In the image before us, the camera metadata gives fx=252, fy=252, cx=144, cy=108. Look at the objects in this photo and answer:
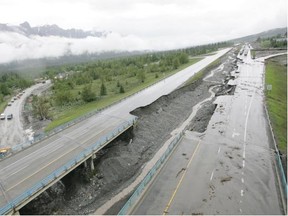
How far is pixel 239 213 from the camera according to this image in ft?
76.3

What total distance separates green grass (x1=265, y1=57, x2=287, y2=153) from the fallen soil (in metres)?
12.3

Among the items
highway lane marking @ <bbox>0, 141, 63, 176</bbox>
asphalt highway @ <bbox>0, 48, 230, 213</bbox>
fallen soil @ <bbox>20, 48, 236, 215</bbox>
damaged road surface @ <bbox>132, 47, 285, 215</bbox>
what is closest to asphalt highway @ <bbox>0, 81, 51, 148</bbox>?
asphalt highway @ <bbox>0, 48, 230, 213</bbox>

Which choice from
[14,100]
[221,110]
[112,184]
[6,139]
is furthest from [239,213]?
[14,100]

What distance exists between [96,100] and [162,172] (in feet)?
166

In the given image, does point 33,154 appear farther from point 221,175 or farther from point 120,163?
point 221,175

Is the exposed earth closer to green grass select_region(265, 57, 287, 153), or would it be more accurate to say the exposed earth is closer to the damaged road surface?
the damaged road surface

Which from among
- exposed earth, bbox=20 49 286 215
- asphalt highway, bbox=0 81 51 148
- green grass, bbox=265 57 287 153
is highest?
green grass, bbox=265 57 287 153

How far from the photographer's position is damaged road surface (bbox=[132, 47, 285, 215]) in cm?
2431

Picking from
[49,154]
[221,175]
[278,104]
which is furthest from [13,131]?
[278,104]

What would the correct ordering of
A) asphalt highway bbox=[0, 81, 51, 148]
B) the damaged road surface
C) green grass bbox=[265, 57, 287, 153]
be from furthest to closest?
asphalt highway bbox=[0, 81, 51, 148]
green grass bbox=[265, 57, 287, 153]
the damaged road surface

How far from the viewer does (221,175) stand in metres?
29.8

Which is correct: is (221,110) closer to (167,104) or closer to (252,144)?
(167,104)

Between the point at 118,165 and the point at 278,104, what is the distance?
4081 centimetres

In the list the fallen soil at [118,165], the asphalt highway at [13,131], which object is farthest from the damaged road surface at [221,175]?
the asphalt highway at [13,131]
